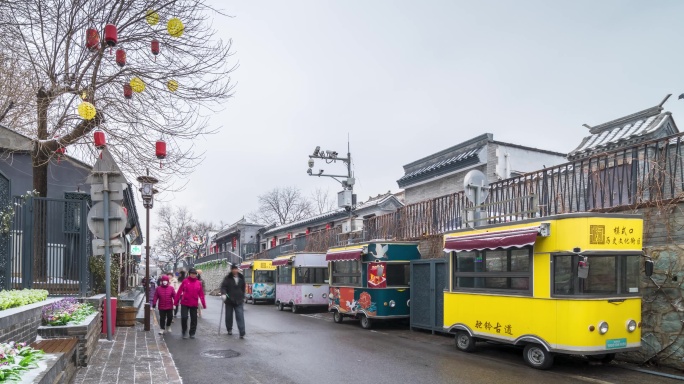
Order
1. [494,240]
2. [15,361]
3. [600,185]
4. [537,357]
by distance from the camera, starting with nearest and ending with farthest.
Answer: [15,361] < [537,357] < [494,240] < [600,185]

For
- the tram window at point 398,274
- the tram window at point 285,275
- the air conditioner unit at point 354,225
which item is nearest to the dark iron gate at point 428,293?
the tram window at point 398,274

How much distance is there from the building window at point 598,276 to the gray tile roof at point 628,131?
508 centimetres

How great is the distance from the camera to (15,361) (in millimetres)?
4535

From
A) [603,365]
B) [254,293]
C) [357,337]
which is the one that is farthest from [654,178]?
[254,293]

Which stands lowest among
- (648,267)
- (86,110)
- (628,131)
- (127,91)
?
(648,267)

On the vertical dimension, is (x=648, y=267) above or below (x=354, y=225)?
below

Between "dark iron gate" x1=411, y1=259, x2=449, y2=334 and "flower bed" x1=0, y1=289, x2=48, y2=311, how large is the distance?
29.1 feet

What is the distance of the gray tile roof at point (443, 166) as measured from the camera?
60.9 feet

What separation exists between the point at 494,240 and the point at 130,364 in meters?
6.74

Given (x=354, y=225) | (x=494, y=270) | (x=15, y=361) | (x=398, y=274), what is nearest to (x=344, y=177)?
(x=354, y=225)

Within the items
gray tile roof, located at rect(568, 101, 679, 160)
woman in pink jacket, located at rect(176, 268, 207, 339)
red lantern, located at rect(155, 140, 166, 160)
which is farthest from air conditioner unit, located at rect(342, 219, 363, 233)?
red lantern, located at rect(155, 140, 166, 160)

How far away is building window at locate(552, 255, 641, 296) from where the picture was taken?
848cm

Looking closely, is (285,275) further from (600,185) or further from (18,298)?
(18,298)

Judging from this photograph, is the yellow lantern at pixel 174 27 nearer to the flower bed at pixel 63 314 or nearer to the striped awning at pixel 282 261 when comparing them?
the flower bed at pixel 63 314
